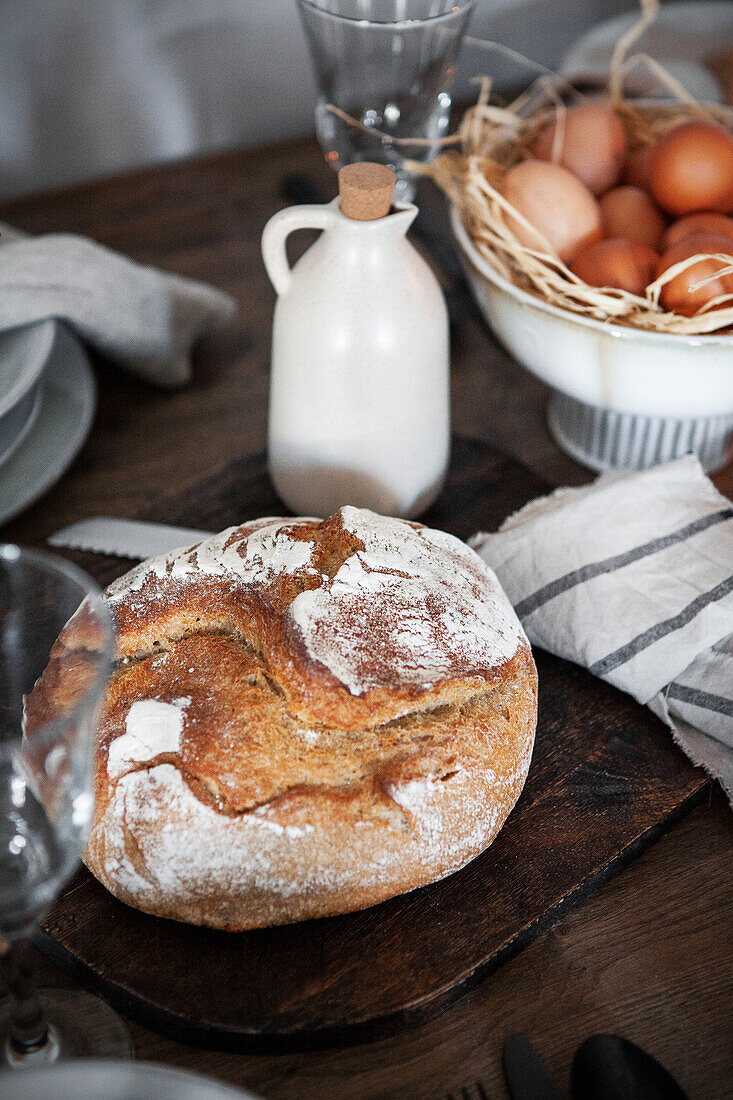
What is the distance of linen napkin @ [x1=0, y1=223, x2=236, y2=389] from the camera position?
3.08 ft

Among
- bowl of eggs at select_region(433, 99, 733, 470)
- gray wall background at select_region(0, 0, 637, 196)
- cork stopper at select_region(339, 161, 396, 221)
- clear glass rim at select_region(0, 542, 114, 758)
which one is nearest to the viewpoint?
clear glass rim at select_region(0, 542, 114, 758)

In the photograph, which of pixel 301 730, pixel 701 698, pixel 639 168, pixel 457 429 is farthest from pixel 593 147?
pixel 301 730

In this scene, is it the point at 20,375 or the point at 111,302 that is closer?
the point at 20,375

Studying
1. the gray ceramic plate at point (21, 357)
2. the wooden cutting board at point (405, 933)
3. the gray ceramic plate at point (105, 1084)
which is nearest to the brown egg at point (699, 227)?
the wooden cutting board at point (405, 933)

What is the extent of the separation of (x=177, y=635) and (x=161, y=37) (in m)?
1.05

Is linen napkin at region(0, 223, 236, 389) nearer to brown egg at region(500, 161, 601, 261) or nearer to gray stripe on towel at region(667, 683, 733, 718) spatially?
brown egg at region(500, 161, 601, 261)

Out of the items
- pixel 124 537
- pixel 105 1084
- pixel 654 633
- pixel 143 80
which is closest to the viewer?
Answer: pixel 105 1084

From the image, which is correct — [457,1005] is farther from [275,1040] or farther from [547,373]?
[547,373]

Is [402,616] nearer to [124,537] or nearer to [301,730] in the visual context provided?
[301,730]

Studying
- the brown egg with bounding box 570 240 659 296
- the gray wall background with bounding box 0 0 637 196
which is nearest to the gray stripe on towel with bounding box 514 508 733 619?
the brown egg with bounding box 570 240 659 296

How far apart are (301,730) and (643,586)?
0.33m

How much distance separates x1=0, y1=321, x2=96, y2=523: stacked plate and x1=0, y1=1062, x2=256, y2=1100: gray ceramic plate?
578mm

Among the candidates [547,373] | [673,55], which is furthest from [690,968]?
[673,55]

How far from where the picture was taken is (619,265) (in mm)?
850
